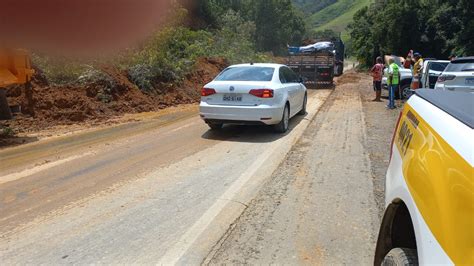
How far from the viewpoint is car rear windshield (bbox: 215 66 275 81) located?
9.19m

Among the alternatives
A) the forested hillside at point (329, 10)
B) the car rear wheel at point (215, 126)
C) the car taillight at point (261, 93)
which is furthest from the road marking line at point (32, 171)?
the forested hillside at point (329, 10)

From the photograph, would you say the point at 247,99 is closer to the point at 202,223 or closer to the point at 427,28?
the point at 202,223

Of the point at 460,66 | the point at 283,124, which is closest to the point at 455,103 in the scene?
the point at 283,124

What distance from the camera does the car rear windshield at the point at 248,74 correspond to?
9.19 metres

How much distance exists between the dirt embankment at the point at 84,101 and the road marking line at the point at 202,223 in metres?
5.95

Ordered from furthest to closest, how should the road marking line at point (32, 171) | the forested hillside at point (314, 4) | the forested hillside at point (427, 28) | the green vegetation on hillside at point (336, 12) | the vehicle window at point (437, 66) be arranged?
the forested hillside at point (314, 4) → the green vegetation on hillside at point (336, 12) → the forested hillside at point (427, 28) → the vehicle window at point (437, 66) → the road marking line at point (32, 171)

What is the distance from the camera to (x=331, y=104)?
1467cm

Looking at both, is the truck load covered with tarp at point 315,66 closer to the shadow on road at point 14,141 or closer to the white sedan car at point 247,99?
the white sedan car at point 247,99

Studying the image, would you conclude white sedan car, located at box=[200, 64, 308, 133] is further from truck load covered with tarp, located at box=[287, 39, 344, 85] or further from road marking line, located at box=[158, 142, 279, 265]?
truck load covered with tarp, located at box=[287, 39, 344, 85]

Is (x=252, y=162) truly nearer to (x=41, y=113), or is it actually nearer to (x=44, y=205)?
(x=44, y=205)

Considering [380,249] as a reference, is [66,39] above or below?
above

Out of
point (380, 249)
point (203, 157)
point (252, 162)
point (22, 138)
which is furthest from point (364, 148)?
point (22, 138)

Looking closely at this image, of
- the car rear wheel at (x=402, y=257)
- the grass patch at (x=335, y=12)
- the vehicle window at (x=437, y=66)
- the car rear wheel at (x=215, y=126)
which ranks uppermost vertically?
the grass patch at (x=335, y=12)

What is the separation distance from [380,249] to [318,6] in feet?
655
